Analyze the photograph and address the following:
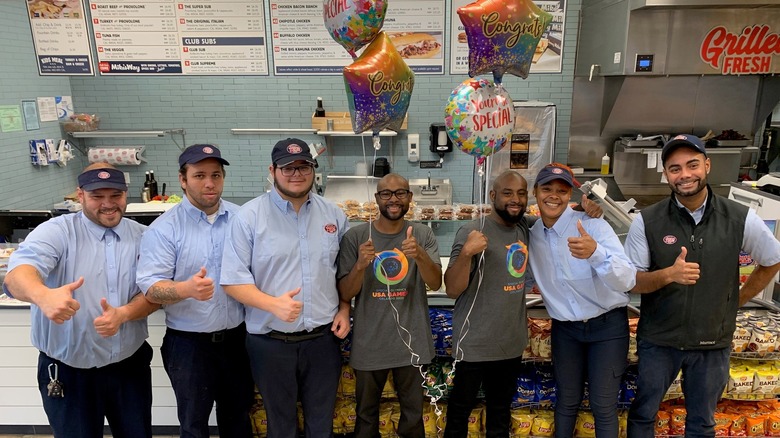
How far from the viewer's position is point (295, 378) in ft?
7.54

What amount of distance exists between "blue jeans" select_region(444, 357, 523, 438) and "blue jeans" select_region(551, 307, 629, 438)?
225 mm

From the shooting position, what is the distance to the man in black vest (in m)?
2.13

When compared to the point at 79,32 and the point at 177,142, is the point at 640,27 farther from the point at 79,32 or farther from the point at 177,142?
the point at 79,32

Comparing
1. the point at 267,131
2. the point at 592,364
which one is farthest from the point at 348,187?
the point at 592,364

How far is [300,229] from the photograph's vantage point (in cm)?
223

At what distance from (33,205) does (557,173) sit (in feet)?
17.0

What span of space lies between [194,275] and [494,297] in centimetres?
137

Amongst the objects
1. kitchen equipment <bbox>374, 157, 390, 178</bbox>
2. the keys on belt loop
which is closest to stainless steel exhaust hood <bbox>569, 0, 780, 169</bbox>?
kitchen equipment <bbox>374, 157, 390, 178</bbox>

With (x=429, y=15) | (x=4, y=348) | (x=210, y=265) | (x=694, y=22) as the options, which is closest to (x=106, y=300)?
(x=210, y=265)

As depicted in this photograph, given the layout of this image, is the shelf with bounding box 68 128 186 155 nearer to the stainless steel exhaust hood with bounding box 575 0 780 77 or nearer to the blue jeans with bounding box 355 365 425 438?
the blue jeans with bounding box 355 365 425 438

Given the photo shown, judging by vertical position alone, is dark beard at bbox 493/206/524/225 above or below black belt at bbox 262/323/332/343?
above

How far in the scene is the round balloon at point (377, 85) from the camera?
205 centimetres

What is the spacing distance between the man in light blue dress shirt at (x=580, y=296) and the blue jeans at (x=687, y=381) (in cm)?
13

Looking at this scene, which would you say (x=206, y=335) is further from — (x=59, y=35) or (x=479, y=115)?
(x=59, y=35)
